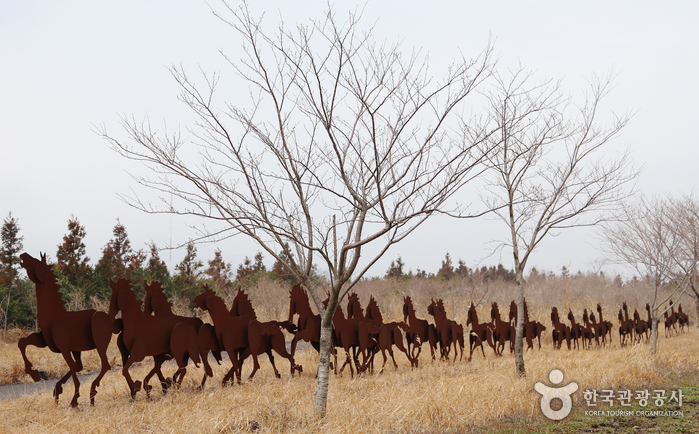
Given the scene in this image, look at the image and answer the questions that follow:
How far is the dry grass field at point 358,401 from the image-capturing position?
15.1 feet

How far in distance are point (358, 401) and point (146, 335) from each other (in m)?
2.79

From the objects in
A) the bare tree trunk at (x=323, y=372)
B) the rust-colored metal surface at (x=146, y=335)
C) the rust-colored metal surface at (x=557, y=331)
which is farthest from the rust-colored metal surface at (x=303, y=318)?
the rust-colored metal surface at (x=557, y=331)

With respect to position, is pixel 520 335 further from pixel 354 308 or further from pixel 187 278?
pixel 187 278

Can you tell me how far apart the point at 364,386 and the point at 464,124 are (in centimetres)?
402

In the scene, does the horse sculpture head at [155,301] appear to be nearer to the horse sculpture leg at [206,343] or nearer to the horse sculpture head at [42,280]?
the horse sculpture leg at [206,343]

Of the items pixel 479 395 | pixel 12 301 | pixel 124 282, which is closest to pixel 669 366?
pixel 479 395

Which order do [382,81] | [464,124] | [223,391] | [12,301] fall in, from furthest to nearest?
[12,301] → [464,124] → [223,391] → [382,81]

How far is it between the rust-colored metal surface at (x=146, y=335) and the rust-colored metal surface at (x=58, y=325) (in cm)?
24

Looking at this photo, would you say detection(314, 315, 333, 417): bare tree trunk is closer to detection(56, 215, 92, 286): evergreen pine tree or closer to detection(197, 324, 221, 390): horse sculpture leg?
detection(197, 324, 221, 390): horse sculpture leg

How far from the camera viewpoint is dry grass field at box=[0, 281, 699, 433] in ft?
15.1

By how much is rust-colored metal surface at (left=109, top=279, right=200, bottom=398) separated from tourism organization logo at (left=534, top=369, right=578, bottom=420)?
4515mm

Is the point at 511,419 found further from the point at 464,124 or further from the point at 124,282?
the point at 124,282

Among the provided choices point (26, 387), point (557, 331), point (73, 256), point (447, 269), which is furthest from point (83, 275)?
point (447, 269)

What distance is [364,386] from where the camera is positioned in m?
6.85
